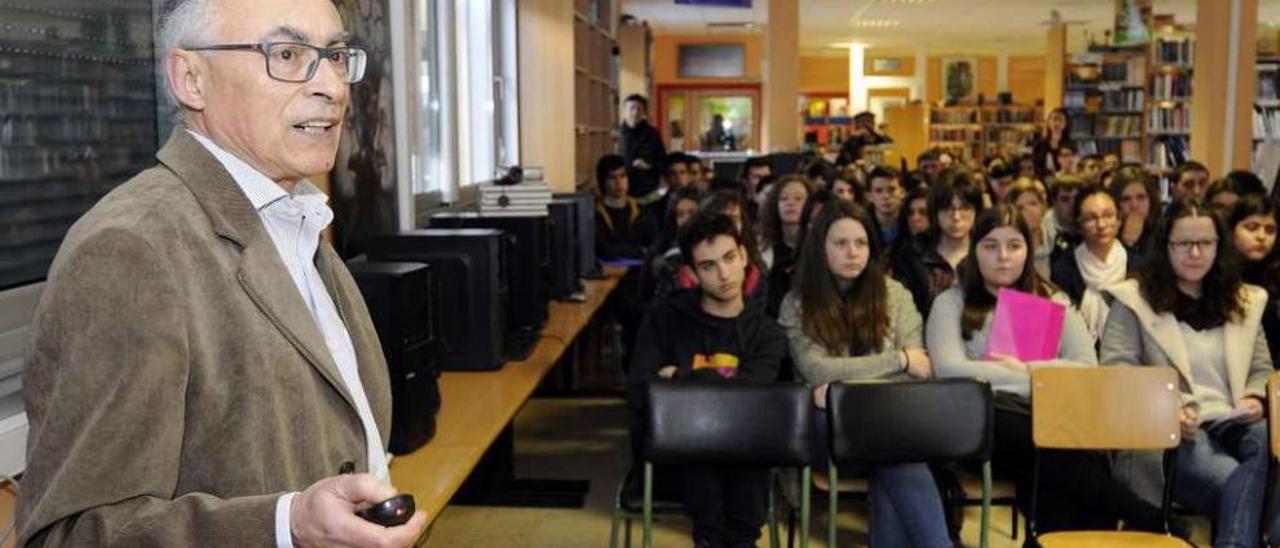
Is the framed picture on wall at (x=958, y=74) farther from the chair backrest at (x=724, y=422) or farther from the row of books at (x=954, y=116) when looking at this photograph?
the chair backrest at (x=724, y=422)

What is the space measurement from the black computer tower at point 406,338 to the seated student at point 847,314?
1.42m

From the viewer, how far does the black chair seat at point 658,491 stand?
382 cm

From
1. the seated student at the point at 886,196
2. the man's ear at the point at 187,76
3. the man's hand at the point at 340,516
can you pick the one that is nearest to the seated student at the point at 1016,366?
the seated student at the point at 886,196

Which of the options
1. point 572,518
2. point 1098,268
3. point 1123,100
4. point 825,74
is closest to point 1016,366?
point 1098,268

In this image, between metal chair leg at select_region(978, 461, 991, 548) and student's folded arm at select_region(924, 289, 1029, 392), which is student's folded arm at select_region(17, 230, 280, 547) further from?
student's folded arm at select_region(924, 289, 1029, 392)

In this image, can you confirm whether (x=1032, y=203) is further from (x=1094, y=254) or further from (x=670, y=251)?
(x=670, y=251)

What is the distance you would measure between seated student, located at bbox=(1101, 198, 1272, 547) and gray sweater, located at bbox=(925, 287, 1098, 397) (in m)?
0.11

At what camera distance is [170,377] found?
3.86 ft

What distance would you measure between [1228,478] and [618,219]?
5.02m

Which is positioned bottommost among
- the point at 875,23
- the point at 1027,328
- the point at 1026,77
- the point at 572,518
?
the point at 572,518

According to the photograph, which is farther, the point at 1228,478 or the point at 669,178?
the point at 669,178

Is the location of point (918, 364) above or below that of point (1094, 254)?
below

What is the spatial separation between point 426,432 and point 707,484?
40.5 inches

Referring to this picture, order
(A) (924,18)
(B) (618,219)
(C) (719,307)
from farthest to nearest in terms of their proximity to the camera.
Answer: (A) (924,18) < (B) (618,219) < (C) (719,307)
